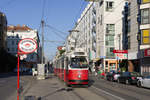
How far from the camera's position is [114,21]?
5544cm

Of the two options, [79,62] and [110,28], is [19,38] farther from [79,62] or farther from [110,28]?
[79,62]

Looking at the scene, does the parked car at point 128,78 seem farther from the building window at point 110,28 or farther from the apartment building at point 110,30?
the building window at point 110,28

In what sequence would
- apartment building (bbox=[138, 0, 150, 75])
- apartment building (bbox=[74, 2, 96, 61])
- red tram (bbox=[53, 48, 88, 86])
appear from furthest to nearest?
apartment building (bbox=[74, 2, 96, 61]), apartment building (bbox=[138, 0, 150, 75]), red tram (bbox=[53, 48, 88, 86])

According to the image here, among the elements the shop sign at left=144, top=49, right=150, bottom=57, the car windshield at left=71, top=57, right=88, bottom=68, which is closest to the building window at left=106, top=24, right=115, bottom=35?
the shop sign at left=144, top=49, right=150, bottom=57

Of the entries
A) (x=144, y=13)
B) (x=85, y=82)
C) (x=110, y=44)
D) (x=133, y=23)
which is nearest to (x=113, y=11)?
(x=110, y=44)

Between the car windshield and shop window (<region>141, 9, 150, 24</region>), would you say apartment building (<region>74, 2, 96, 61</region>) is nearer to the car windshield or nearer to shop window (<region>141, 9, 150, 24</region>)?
shop window (<region>141, 9, 150, 24</region>)

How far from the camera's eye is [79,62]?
19234 millimetres

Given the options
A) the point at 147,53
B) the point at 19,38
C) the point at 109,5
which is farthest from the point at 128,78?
the point at 19,38

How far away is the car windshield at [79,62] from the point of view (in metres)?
19.1

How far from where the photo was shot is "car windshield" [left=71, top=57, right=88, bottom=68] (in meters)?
19.1

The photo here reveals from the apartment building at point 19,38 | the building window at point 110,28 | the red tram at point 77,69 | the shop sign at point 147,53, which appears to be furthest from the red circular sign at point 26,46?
the apartment building at point 19,38

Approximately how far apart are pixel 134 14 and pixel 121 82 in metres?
15.1

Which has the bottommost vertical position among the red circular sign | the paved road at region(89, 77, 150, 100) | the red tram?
the paved road at region(89, 77, 150, 100)

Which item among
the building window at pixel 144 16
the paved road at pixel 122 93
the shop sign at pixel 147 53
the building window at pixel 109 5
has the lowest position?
the paved road at pixel 122 93
